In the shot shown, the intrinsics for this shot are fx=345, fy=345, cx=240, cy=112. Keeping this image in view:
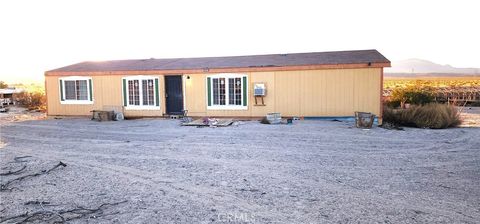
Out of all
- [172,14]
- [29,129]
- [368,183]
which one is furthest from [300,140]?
[172,14]

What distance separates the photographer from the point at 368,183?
5.06 metres

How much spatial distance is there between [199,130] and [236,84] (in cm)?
326

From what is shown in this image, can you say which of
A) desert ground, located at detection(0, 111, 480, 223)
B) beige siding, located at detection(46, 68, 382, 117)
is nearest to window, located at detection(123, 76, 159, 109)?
beige siding, located at detection(46, 68, 382, 117)

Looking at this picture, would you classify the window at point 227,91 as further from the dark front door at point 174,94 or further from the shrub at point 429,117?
the shrub at point 429,117

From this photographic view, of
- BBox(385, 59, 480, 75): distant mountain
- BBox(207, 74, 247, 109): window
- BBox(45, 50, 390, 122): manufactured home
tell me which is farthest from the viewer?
BBox(385, 59, 480, 75): distant mountain

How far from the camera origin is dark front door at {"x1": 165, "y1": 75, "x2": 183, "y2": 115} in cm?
1408

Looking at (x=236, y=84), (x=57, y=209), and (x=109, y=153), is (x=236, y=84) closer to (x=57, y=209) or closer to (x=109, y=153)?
(x=109, y=153)

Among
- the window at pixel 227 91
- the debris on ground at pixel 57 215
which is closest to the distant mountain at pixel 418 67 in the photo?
the window at pixel 227 91

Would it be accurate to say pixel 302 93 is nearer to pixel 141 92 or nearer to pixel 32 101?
pixel 141 92

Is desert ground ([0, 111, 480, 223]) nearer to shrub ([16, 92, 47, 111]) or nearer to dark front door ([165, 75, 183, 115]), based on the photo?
dark front door ([165, 75, 183, 115])

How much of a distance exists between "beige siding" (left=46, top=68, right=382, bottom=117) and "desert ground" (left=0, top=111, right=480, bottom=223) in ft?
9.79

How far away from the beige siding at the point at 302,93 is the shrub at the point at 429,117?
845 millimetres

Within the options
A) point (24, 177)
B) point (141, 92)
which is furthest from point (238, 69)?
point (24, 177)

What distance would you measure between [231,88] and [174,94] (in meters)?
2.43
